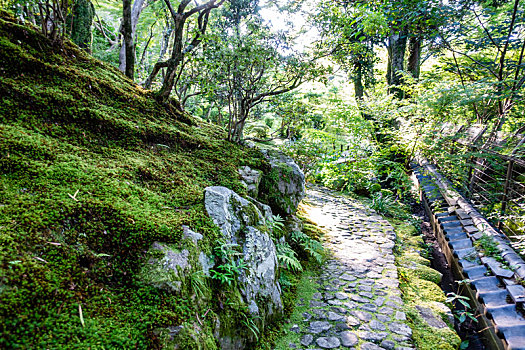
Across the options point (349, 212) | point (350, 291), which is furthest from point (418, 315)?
point (349, 212)

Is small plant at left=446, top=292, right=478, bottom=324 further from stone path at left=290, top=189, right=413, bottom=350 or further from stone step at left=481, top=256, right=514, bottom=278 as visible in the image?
stone path at left=290, top=189, right=413, bottom=350

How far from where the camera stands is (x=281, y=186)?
5398mm

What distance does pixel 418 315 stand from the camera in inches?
144

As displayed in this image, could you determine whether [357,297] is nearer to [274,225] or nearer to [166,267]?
[274,225]

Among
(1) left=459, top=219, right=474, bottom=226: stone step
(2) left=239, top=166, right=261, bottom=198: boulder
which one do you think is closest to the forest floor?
(1) left=459, top=219, right=474, bottom=226: stone step

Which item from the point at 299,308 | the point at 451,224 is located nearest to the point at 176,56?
the point at 299,308

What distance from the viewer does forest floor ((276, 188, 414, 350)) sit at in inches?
122

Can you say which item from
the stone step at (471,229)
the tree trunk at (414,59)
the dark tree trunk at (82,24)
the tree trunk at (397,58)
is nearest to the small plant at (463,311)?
the stone step at (471,229)

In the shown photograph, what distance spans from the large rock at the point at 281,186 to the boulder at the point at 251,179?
379mm

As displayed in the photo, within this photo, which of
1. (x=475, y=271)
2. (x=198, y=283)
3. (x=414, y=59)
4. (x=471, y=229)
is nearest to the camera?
(x=198, y=283)

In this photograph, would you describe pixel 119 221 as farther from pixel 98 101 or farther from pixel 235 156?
pixel 235 156

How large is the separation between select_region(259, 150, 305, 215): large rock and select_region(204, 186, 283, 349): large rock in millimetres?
1695

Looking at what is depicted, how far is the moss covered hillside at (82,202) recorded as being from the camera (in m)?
1.56

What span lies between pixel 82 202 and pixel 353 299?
3.70 metres
